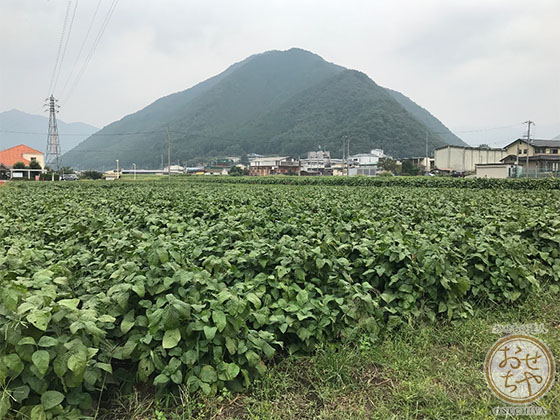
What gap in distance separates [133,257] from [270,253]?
55.4 inches

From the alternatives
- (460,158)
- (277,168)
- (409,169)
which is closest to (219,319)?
(409,169)

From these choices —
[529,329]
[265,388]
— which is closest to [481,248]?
[529,329]

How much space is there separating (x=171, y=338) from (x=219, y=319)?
0.36 meters

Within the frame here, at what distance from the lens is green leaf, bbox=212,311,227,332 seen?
8.72ft

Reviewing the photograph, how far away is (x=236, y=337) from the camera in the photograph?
291 centimetres

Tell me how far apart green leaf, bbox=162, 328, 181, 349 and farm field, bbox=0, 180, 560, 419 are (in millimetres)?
19

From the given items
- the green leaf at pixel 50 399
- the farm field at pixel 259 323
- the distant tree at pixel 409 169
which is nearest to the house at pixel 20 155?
the distant tree at pixel 409 169

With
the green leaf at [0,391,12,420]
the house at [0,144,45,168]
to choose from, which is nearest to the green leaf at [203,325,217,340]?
the green leaf at [0,391,12,420]

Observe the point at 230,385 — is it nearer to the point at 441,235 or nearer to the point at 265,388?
the point at 265,388

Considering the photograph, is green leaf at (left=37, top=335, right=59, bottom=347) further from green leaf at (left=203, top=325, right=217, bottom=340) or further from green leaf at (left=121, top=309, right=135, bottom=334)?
green leaf at (left=203, top=325, right=217, bottom=340)

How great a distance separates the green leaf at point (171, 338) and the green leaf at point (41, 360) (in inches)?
27.7

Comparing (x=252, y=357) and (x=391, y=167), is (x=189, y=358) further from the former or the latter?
(x=391, y=167)

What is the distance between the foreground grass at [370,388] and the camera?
8.91 feet

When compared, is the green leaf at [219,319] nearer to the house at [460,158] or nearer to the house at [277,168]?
the house at [460,158]
